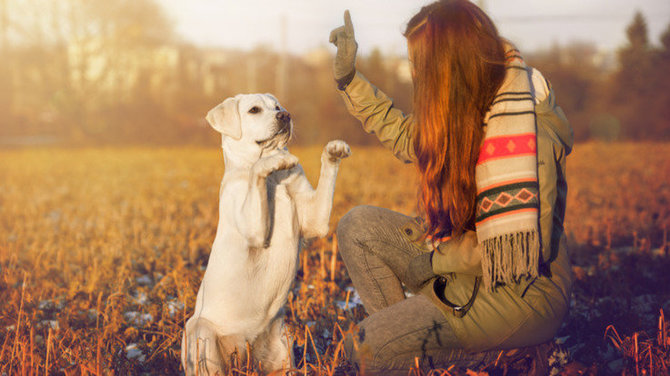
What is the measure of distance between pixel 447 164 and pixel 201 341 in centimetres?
132

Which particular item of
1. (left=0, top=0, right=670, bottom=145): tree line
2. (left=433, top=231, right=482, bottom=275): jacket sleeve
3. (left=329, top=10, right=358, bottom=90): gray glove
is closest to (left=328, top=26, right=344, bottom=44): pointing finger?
(left=329, top=10, right=358, bottom=90): gray glove

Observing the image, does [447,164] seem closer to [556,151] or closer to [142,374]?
[556,151]

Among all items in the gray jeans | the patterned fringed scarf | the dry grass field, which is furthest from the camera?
the dry grass field

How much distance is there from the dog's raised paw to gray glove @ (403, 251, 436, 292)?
2.09 ft

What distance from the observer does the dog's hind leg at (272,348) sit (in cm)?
236

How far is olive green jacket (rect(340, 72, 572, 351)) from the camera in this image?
213cm

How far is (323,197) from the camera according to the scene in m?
2.34

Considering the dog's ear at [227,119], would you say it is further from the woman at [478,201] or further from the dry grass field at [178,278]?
the dry grass field at [178,278]

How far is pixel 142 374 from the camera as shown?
8.35 feet

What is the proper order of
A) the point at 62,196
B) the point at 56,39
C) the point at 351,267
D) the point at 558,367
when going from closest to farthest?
the point at 558,367, the point at 351,267, the point at 62,196, the point at 56,39

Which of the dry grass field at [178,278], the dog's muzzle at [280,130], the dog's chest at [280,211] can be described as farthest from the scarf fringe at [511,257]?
the dog's muzzle at [280,130]

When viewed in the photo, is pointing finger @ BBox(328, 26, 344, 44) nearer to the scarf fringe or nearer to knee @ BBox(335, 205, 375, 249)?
knee @ BBox(335, 205, 375, 249)

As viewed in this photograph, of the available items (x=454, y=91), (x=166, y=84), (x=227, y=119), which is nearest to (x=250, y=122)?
(x=227, y=119)

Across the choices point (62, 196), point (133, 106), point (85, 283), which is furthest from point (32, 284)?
point (133, 106)
